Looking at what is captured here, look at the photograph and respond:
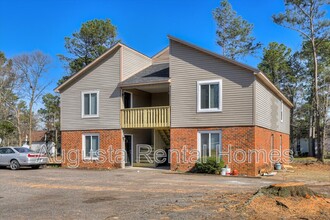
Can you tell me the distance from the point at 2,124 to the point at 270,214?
41874 mm

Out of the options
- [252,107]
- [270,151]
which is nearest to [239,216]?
[252,107]

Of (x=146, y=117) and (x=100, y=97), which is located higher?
(x=100, y=97)

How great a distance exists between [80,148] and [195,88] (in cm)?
892

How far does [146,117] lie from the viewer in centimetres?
2130

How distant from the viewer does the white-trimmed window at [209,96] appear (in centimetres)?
1903

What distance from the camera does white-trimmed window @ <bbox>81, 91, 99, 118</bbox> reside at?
75.1ft

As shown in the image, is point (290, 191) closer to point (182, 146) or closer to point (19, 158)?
point (182, 146)

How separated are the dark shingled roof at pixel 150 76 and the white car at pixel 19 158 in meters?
7.12

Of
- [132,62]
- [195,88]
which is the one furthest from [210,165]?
[132,62]

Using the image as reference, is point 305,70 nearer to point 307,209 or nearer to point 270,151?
point 270,151

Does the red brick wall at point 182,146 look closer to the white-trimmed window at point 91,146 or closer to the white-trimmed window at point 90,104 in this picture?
the white-trimmed window at point 91,146

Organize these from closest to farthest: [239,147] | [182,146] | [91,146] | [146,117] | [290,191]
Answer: [290,191], [239,147], [182,146], [146,117], [91,146]

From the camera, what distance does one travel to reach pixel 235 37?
41.2 m

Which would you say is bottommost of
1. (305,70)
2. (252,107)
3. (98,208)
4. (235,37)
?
(98,208)
